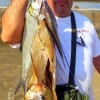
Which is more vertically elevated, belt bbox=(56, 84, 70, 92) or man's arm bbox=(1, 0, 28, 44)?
man's arm bbox=(1, 0, 28, 44)

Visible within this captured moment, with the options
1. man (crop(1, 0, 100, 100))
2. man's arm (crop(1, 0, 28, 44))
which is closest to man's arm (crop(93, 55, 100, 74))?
man (crop(1, 0, 100, 100))

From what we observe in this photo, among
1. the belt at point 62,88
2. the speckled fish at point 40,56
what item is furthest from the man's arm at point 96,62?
the speckled fish at point 40,56

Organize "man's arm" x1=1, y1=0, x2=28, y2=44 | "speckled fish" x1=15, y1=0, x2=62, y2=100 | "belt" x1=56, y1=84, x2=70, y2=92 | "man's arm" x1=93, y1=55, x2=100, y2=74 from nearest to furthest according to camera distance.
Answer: "speckled fish" x1=15, y1=0, x2=62, y2=100, "man's arm" x1=1, y1=0, x2=28, y2=44, "belt" x1=56, y1=84, x2=70, y2=92, "man's arm" x1=93, y1=55, x2=100, y2=74

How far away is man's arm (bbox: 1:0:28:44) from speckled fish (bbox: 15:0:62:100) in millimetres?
125

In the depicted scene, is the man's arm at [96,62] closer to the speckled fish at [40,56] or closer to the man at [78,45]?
the man at [78,45]

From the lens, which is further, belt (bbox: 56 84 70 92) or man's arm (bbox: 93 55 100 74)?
man's arm (bbox: 93 55 100 74)

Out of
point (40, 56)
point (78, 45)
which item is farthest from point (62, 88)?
point (40, 56)

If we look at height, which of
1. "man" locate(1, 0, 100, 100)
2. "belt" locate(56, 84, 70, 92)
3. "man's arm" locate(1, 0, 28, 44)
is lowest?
"belt" locate(56, 84, 70, 92)

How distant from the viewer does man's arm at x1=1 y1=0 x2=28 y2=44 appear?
2238mm

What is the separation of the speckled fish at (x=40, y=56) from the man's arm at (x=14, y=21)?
0.41 ft

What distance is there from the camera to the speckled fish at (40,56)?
2076mm

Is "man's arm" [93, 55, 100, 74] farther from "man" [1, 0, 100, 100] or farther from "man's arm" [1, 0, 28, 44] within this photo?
"man's arm" [1, 0, 28, 44]

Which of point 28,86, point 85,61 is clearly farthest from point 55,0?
point 28,86

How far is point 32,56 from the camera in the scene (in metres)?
2.09
